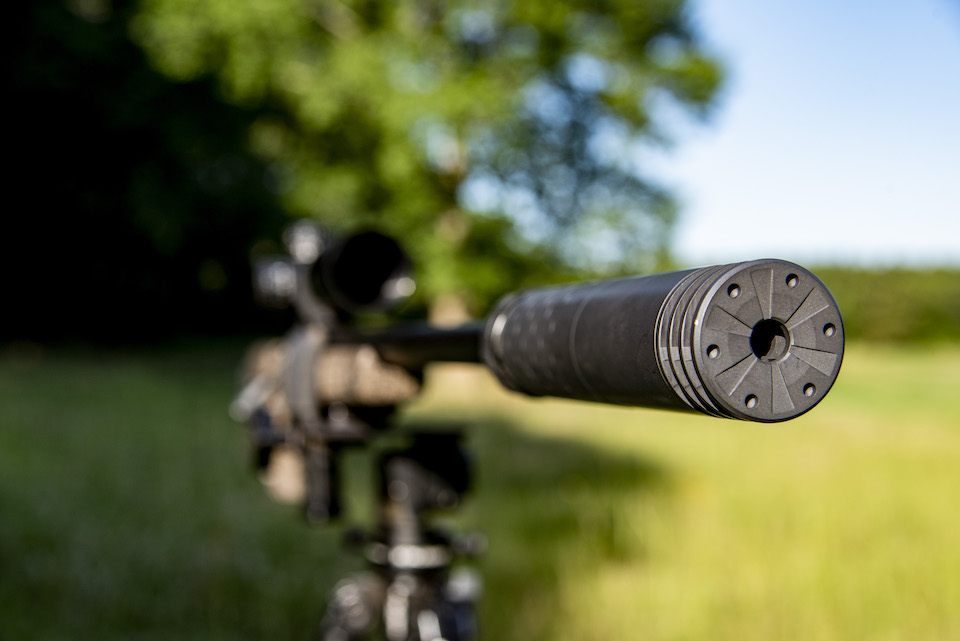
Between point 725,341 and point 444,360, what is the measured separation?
68 centimetres

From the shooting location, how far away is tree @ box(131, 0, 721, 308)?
12314 millimetres

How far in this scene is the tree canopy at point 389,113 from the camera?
40.4 feet

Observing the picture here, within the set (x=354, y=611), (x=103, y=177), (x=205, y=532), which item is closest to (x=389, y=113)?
(x=103, y=177)

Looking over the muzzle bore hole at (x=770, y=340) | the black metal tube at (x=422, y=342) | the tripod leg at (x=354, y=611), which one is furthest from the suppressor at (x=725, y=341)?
the tripod leg at (x=354, y=611)

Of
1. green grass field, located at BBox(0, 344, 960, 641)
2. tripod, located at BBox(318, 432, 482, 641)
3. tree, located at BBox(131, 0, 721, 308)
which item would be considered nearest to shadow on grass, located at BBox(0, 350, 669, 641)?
green grass field, located at BBox(0, 344, 960, 641)

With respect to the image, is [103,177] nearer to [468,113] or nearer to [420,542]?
[468,113]

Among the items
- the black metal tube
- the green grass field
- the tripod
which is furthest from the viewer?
the green grass field

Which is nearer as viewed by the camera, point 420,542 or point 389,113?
point 420,542

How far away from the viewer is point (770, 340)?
0.60 m

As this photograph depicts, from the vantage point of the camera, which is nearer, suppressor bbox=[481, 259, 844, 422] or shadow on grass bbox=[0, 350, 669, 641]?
suppressor bbox=[481, 259, 844, 422]

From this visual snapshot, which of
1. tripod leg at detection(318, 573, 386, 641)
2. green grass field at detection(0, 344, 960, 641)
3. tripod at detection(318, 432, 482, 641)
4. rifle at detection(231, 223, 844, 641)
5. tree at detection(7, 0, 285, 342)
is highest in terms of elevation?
tree at detection(7, 0, 285, 342)

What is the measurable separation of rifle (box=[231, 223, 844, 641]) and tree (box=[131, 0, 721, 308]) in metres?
10.5

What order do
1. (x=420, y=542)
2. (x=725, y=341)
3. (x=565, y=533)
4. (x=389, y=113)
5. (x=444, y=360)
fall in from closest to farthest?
(x=725, y=341) → (x=444, y=360) → (x=420, y=542) → (x=565, y=533) → (x=389, y=113)

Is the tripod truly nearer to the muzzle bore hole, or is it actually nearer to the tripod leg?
the tripod leg
